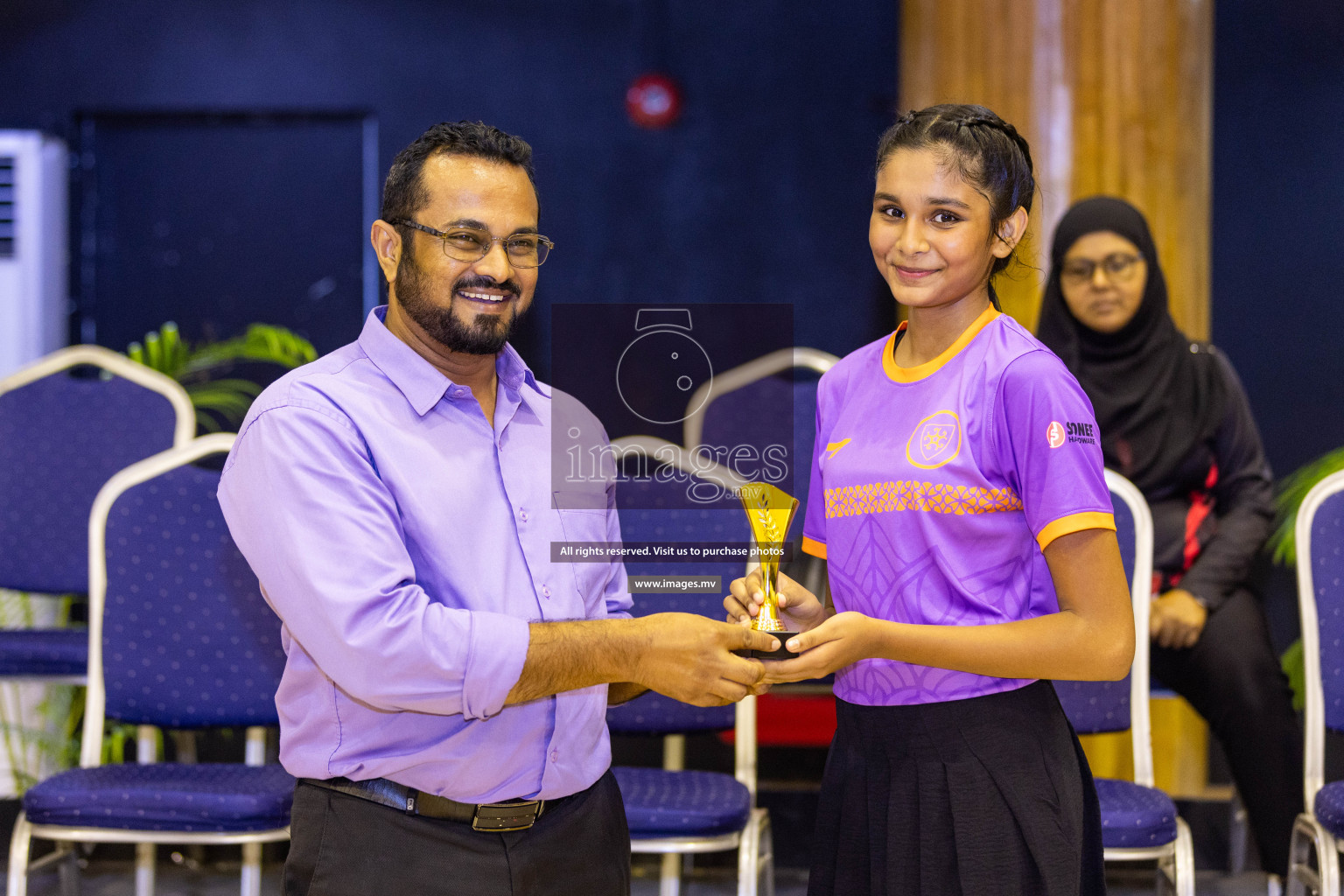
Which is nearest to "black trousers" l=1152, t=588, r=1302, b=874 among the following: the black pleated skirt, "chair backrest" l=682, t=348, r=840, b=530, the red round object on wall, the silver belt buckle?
"chair backrest" l=682, t=348, r=840, b=530

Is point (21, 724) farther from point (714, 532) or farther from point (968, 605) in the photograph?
point (968, 605)

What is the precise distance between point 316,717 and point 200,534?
1.16 meters

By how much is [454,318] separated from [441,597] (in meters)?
0.33

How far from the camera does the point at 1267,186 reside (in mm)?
4121

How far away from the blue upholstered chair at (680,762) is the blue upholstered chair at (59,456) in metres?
1.48

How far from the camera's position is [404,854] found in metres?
1.38

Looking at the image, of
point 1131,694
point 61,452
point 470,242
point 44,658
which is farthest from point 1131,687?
point 61,452

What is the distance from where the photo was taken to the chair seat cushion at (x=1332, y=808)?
204 centimetres

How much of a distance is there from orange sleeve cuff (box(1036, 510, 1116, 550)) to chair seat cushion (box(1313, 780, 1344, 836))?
3.94 ft

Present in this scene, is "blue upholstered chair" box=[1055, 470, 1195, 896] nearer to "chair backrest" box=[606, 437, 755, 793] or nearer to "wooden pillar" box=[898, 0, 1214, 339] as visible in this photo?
"chair backrest" box=[606, 437, 755, 793]

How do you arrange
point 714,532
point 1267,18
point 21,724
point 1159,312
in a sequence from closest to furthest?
point 714,532
point 1159,312
point 21,724
point 1267,18

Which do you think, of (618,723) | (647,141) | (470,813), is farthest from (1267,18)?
(470,813)

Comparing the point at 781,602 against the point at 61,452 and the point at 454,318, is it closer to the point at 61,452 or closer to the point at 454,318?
the point at 454,318

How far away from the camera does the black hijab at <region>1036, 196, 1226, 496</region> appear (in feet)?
9.25
